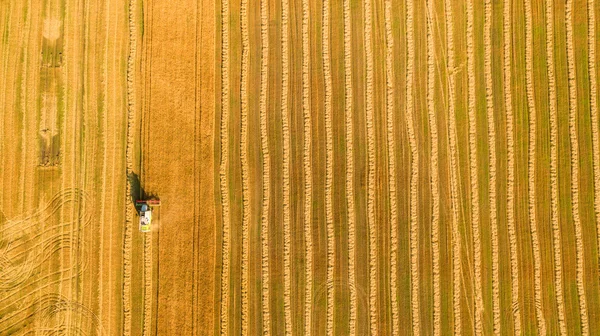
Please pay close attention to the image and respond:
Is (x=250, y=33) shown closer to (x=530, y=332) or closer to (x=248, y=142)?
(x=248, y=142)

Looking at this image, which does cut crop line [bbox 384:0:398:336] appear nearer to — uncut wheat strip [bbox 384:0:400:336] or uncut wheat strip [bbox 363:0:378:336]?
uncut wheat strip [bbox 384:0:400:336]

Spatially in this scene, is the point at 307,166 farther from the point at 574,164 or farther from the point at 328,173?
the point at 574,164

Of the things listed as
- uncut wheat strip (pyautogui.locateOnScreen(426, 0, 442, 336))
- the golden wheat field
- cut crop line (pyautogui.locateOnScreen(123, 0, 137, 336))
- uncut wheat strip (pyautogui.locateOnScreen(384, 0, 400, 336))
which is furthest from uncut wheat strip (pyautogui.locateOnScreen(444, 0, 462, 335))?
cut crop line (pyautogui.locateOnScreen(123, 0, 137, 336))

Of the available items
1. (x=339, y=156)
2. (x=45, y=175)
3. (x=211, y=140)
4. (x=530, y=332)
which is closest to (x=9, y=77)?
(x=45, y=175)

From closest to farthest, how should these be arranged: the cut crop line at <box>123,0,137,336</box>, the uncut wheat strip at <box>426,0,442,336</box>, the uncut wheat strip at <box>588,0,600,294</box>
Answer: the cut crop line at <box>123,0,137,336</box> < the uncut wheat strip at <box>426,0,442,336</box> < the uncut wheat strip at <box>588,0,600,294</box>

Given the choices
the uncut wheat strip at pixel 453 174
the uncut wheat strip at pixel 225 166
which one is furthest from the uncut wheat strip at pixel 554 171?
the uncut wheat strip at pixel 225 166

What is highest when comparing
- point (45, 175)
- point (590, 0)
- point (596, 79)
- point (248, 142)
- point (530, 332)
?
point (590, 0)
